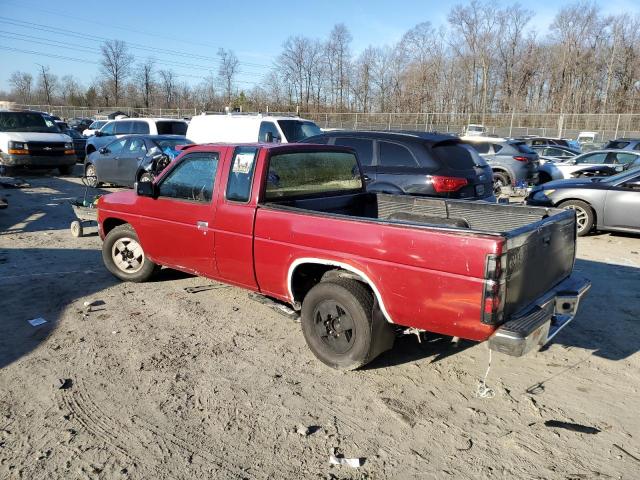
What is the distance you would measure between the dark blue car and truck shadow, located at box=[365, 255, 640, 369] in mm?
8855

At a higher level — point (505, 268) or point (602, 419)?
point (505, 268)

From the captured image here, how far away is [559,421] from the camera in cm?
345

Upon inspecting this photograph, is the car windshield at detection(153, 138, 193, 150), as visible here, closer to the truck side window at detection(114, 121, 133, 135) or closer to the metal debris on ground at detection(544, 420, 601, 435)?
the truck side window at detection(114, 121, 133, 135)

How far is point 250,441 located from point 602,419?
7.87 ft

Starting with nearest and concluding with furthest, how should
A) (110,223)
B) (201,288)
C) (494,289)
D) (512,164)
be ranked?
(494,289)
(201,288)
(110,223)
(512,164)

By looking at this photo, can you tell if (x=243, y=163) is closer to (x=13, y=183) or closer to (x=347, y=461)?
(x=347, y=461)

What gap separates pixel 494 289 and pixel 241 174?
2.53m

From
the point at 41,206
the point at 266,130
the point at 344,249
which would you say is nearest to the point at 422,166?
the point at 344,249

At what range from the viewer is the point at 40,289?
5770 millimetres

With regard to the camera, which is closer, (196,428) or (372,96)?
(196,428)

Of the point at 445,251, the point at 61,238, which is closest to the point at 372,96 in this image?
the point at 61,238

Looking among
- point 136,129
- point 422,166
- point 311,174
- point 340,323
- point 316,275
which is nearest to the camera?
point 340,323

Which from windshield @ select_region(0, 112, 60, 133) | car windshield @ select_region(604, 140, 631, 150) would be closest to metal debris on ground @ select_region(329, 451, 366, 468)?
windshield @ select_region(0, 112, 60, 133)

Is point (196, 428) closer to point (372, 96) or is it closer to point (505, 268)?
point (505, 268)
